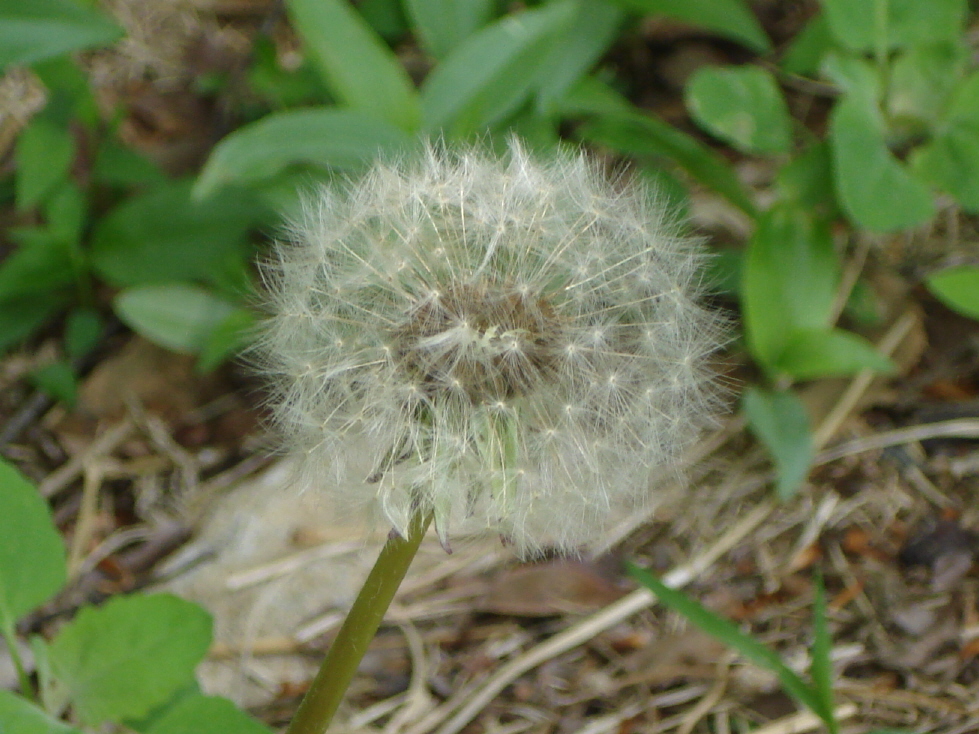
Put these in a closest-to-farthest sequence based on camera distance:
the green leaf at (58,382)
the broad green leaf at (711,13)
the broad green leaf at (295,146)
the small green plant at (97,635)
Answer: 1. the small green plant at (97,635)
2. the broad green leaf at (295,146)
3. the broad green leaf at (711,13)
4. the green leaf at (58,382)

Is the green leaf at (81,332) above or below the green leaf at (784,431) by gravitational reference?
above

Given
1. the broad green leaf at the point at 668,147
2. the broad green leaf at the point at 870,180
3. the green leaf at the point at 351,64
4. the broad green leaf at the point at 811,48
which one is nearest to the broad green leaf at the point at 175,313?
the green leaf at the point at 351,64

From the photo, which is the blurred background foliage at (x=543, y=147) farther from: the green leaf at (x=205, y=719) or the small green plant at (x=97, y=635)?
the green leaf at (x=205, y=719)

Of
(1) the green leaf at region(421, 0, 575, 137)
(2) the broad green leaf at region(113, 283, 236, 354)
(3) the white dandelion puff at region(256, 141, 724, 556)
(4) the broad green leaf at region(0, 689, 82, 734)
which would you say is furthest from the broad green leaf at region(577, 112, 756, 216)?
(4) the broad green leaf at region(0, 689, 82, 734)

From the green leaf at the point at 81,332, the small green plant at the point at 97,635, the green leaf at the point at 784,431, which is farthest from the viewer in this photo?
the green leaf at the point at 81,332

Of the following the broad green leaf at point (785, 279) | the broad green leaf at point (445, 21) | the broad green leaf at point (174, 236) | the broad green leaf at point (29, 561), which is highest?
the broad green leaf at point (445, 21)

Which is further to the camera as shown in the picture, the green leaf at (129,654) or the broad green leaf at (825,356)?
the broad green leaf at (825,356)
